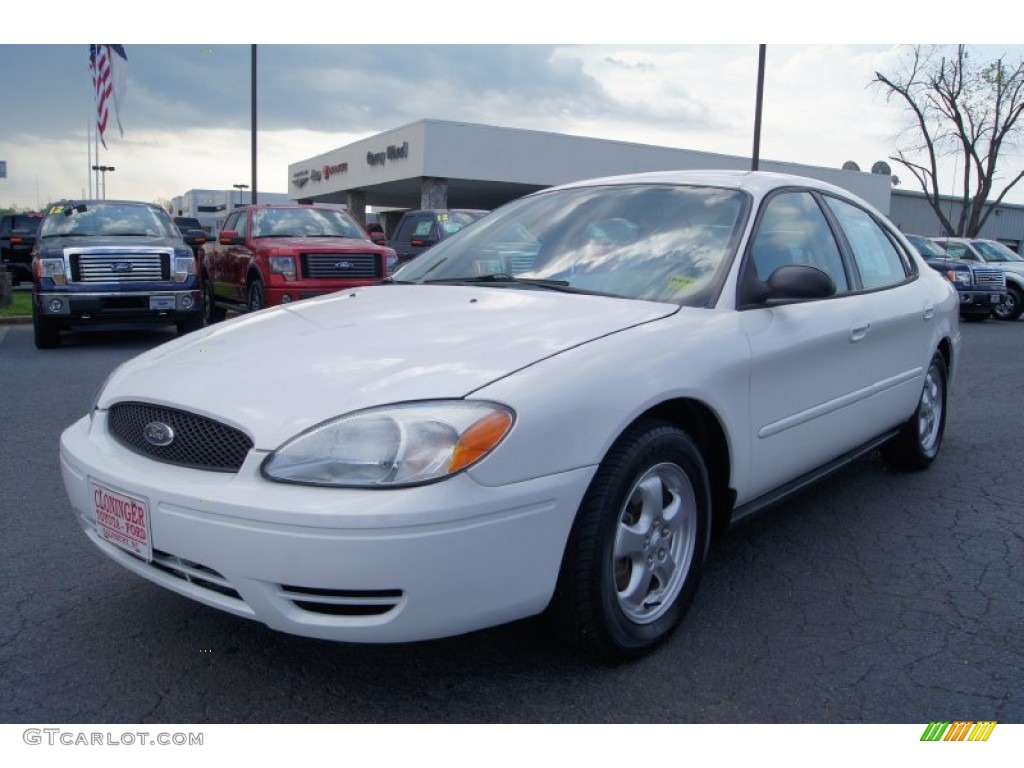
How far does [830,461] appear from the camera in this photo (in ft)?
12.7

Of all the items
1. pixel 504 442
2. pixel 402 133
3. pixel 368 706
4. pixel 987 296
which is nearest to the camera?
pixel 504 442

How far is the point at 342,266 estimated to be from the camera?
1084 centimetres

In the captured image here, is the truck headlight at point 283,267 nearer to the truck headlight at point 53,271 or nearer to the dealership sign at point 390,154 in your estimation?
the truck headlight at point 53,271

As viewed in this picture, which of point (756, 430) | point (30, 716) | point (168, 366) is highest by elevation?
point (168, 366)

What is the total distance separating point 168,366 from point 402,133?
3354 cm

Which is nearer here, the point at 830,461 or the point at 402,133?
the point at 830,461

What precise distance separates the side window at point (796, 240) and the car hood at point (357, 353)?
2.19 feet

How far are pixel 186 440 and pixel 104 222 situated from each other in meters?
9.50

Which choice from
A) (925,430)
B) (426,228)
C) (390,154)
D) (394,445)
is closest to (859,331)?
(925,430)

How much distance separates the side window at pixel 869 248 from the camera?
428 centimetres

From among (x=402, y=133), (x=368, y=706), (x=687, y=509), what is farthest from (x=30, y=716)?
(x=402, y=133)

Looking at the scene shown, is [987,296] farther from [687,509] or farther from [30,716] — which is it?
[30,716]

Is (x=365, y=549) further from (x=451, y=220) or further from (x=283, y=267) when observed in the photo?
(x=451, y=220)

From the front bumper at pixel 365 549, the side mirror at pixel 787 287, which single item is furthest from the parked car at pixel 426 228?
the front bumper at pixel 365 549
